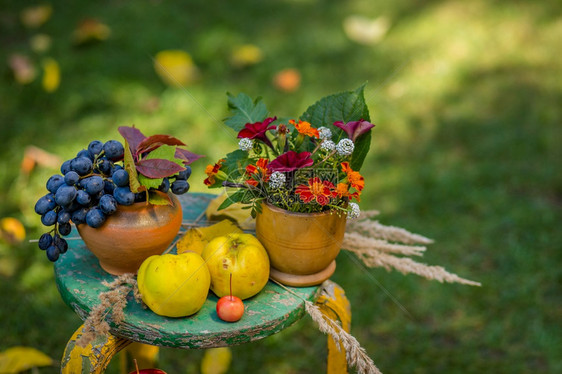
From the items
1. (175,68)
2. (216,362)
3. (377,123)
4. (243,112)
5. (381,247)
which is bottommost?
(216,362)

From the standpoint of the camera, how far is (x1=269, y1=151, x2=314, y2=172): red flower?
124cm

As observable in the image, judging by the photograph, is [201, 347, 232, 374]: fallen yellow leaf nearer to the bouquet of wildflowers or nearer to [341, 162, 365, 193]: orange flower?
the bouquet of wildflowers

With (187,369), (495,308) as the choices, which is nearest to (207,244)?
(187,369)

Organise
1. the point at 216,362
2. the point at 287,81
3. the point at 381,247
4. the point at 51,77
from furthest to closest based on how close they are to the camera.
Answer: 1. the point at 287,81
2. the point at 51,77
3. the point at 216,362
4. the point at 381,247

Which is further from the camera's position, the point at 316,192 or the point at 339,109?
the point at 339,109

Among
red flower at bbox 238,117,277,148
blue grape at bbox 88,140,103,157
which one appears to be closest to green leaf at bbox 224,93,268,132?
red flower at bbox 238,117,277,148

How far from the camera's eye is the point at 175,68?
149 inches

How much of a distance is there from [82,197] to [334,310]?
0.70 m

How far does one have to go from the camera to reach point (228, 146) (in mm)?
3314

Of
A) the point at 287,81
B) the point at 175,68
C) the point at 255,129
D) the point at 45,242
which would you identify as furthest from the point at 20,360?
the point at 287,81

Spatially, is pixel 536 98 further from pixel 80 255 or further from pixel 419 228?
pixel 80 255

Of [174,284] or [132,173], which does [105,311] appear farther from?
[132,173]

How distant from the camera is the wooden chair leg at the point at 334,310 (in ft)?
4.64

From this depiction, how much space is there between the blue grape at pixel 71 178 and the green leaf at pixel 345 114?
1.90 ft
